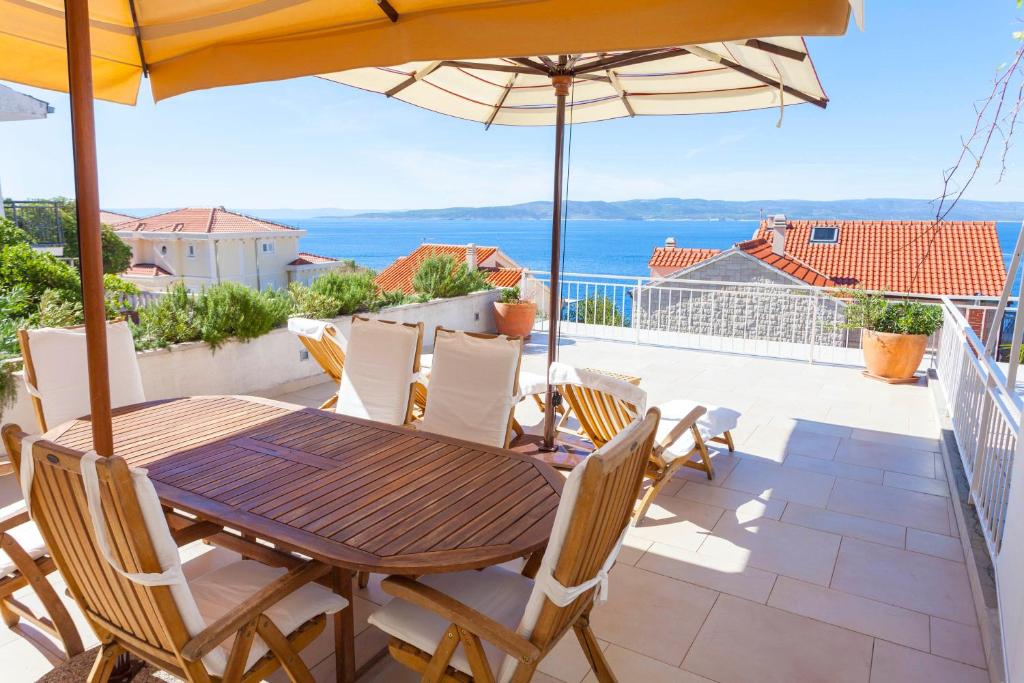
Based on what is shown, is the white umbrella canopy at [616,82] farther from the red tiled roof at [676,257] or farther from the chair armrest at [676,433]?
the red tiled roof at [676,257]

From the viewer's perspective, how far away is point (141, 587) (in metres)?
1.46

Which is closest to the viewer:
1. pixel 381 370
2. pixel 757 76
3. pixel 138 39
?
pixel 138 39

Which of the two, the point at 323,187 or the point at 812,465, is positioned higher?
the point at 323,187

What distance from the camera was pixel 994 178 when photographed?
2.24 metres

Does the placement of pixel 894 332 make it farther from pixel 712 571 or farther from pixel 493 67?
pixel 493 67

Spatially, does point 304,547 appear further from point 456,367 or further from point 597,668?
point 456,367

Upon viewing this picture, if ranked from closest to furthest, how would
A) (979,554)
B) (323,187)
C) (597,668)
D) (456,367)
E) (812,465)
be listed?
(597,668) → (979,554) → (456,367) → (812,465) → (323,187)

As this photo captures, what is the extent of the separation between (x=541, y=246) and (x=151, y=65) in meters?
75.9

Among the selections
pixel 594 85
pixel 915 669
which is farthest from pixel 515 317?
pixel 915 669

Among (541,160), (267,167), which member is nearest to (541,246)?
(541,160)

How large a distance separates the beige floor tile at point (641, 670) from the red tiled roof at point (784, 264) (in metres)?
17.0

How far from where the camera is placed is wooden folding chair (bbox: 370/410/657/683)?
146cm

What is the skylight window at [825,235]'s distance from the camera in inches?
971

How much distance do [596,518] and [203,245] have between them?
2706 cm
